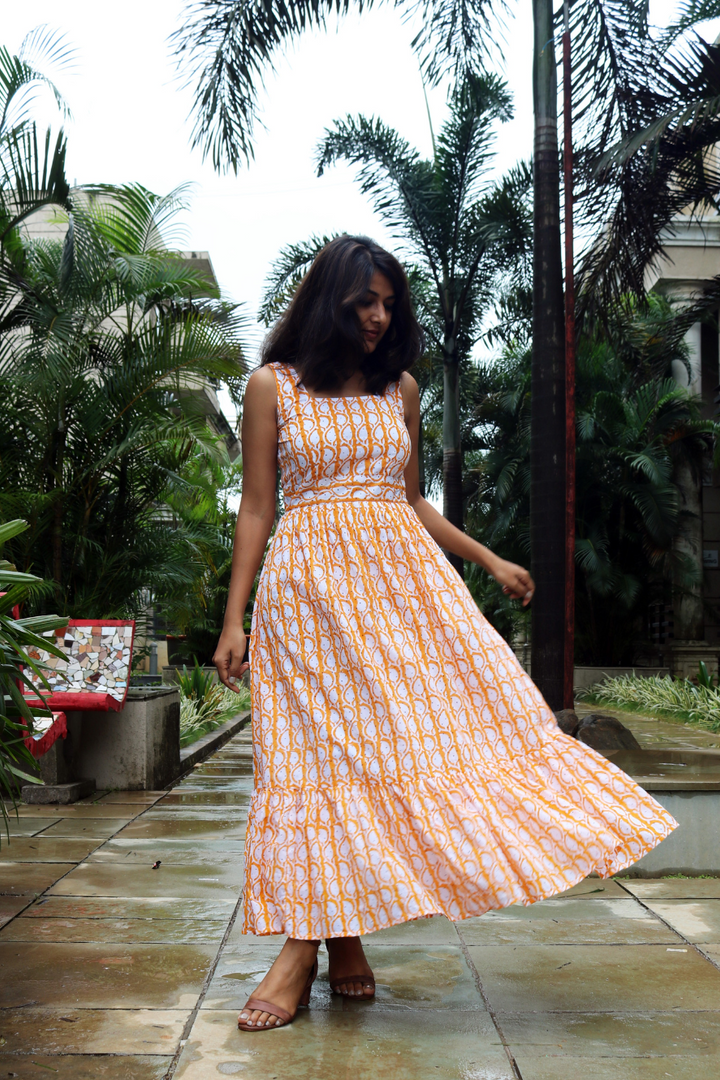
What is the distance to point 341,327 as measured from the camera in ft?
8.25

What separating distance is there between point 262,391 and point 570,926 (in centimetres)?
179

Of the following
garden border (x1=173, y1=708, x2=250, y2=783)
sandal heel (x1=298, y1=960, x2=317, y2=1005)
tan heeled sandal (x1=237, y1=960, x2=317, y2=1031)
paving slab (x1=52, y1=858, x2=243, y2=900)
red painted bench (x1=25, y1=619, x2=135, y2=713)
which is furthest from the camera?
garden border (x1=173, y1=708, x2=250, y2=783)

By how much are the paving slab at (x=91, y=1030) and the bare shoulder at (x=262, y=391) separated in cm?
140

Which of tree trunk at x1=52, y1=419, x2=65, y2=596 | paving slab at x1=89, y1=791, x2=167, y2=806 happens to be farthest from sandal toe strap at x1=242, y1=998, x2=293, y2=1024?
tree trunk at x1=52, y1=419, x2=65, y2=596

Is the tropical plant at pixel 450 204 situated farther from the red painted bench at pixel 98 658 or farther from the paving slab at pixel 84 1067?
the paving slab at pixel 84 1067

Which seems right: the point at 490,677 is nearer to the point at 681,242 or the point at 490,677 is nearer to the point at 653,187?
the point at 653,187

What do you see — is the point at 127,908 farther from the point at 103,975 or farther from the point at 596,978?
the point at 596,978

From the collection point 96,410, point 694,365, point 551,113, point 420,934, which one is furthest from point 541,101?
point 694,365

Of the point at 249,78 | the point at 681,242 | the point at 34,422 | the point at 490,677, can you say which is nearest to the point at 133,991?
the point at 490,677

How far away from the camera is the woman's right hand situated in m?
2.48

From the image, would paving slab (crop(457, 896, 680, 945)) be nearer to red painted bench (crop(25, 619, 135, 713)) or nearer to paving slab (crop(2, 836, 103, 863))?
paving slab (crop(2, 836, 103, 863))

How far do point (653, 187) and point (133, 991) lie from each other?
8413mm

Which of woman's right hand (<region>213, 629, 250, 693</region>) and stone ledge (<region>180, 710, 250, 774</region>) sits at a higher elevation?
woman's right hand (<region>213, 629, 250, 693</region>)

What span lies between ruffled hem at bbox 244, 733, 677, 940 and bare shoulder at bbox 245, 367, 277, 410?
3.02 feet
